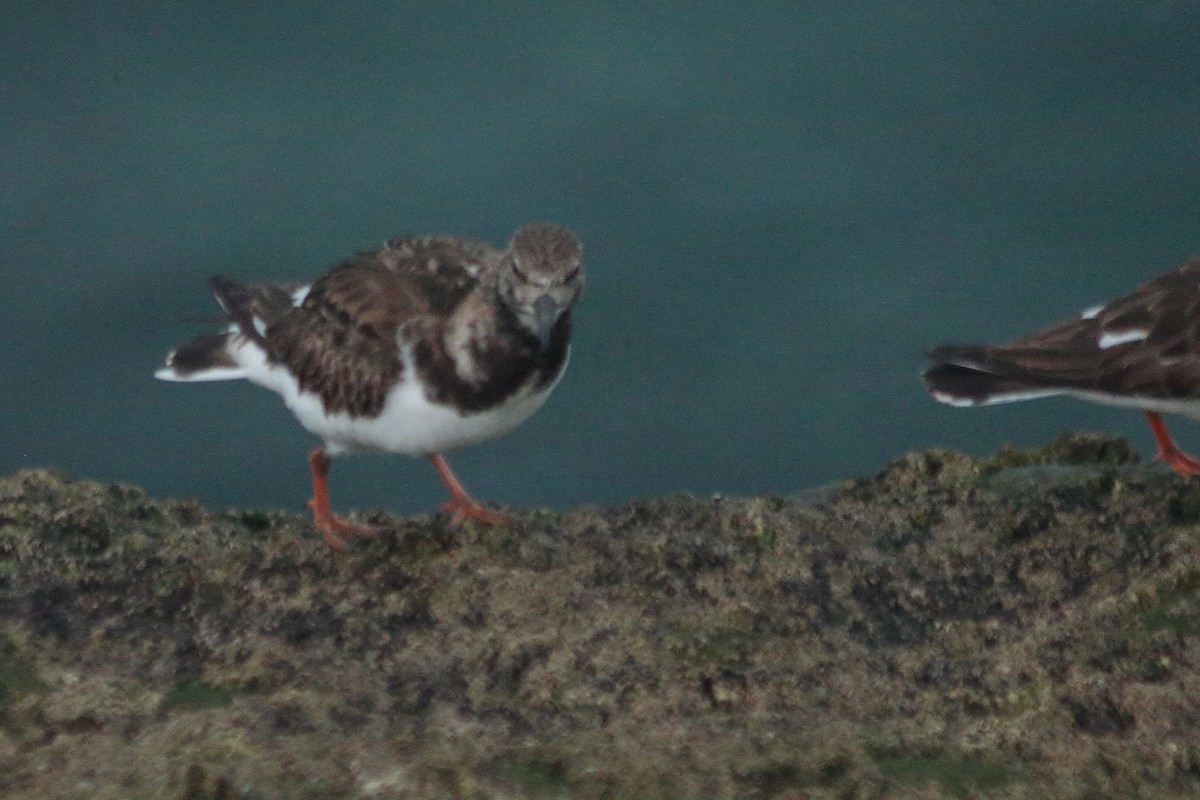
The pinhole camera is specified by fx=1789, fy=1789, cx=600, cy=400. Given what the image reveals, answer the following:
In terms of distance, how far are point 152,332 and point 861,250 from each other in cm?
360

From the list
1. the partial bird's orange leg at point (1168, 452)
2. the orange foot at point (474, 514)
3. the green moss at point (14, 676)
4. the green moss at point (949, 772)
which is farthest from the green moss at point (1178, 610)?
the green moss at point (14, 676)

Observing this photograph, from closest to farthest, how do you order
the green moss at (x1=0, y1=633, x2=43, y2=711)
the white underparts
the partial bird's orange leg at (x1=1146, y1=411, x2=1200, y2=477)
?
the green moss at (x1=0, y1=633, x2=43, y2=711) < the white underparts < the partial bird's orange leg at (x1=1146, y1=411, x2=1200, y2=477)

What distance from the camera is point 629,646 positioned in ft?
11.0

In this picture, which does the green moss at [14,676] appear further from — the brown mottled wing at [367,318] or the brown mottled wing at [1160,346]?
the brown mottled wing at [1160,346]

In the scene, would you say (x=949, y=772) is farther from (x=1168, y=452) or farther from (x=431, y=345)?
(x=1168, y=452)

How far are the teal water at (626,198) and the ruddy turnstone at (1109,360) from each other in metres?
3.20

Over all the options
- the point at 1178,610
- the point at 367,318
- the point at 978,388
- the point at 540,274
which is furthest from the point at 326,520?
the point at 1178,610

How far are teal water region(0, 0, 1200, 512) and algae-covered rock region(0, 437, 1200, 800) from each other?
4.03m

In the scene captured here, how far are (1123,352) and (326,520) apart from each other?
7.41 ft

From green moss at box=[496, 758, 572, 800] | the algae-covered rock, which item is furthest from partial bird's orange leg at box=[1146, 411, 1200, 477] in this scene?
green moss at box=[496, 758, 572, 800]

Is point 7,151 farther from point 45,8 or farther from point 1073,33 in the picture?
point 1073,33

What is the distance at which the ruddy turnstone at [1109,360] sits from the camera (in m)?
4.95

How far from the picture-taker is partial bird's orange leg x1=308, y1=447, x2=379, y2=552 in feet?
13.4

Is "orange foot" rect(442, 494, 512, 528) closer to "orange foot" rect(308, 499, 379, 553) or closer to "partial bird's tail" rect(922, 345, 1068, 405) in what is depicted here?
"orange foot" rect(308, 499, 379, 553)
